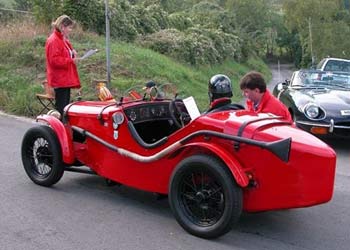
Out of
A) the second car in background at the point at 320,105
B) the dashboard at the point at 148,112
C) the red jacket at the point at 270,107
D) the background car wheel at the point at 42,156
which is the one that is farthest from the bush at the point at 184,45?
the red jacket at the point at 270,107

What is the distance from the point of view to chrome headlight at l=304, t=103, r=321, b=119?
8.17 meters

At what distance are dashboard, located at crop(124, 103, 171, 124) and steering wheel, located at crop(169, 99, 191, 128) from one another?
216 millimetres

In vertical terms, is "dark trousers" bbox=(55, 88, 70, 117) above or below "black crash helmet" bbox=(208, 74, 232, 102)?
below

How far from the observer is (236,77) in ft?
93.8

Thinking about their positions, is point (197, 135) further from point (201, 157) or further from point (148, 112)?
point (148, 112)

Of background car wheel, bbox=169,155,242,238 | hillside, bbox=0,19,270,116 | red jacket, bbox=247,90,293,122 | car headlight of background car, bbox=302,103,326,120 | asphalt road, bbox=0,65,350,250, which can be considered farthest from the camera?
hillside, bbox=0,19,270,116

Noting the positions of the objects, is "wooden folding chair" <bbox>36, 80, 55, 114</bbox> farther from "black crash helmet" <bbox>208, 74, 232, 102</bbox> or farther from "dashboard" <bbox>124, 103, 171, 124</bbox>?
"black crash helmet" <bbox>208, 74, 232, 102</bbox>

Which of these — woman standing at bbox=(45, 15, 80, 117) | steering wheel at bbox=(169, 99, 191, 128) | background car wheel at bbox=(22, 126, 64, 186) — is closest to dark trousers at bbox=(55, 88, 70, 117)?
woman standing at bbox=(45, 15, 80, 117)

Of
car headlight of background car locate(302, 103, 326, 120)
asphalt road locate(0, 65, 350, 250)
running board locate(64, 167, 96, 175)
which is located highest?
car headlight of background car locate(302, 103, 326, 120)

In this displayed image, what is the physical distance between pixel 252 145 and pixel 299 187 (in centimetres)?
47

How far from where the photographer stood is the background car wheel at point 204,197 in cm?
420

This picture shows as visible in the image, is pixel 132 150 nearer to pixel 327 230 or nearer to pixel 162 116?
pixel 162 116

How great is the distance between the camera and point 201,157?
4379 millimetres

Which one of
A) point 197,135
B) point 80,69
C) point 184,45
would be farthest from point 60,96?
point 184,45
